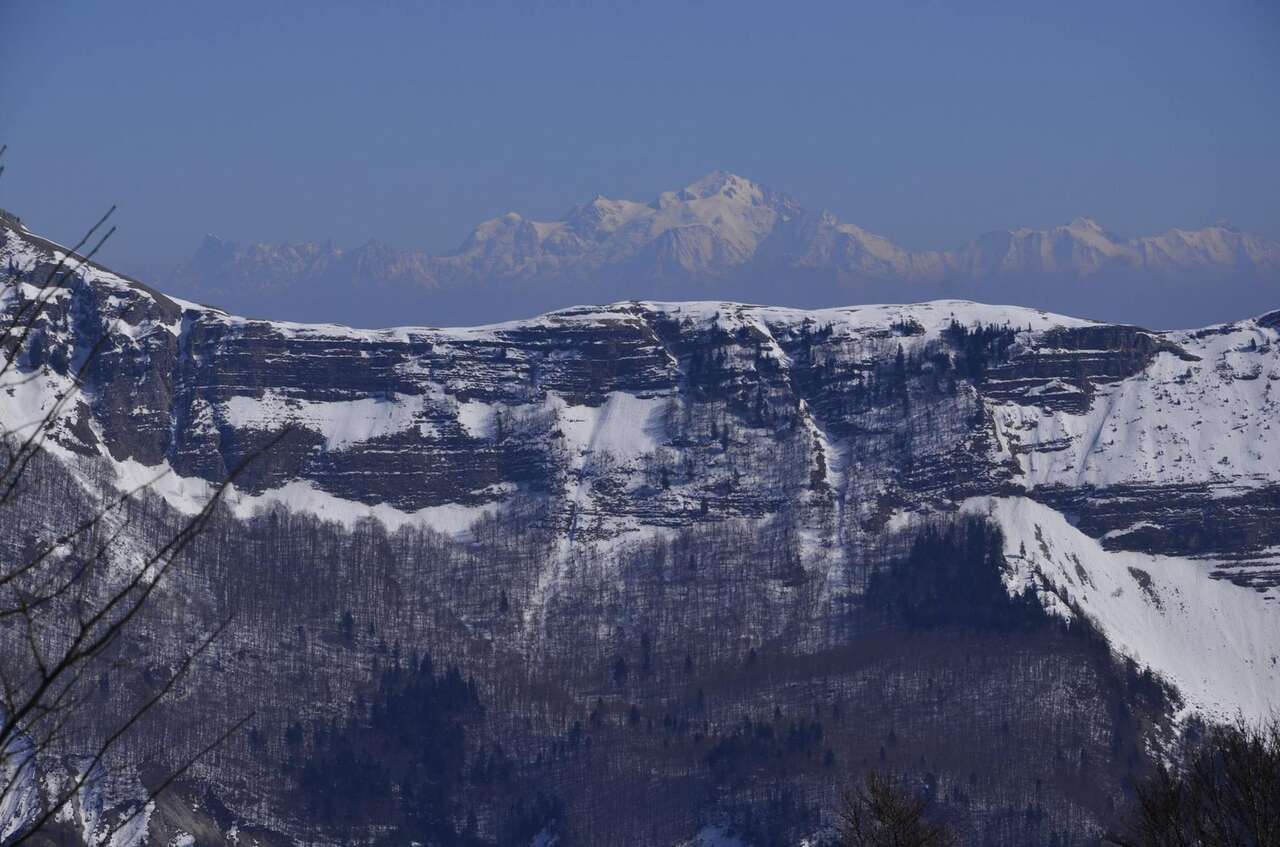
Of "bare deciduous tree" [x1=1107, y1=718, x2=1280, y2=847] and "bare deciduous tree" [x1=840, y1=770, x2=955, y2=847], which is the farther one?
"bare deciduous tree" [x1=840, y1=770, x2=955, y2=847]

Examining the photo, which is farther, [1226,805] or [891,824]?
[891,824]

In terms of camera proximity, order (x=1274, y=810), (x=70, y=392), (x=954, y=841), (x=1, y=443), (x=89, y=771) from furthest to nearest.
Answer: (x=954, y=841) → (x=1274, y=810) → (x=1, y=443) → (x=70, y=392) → (x=89, y=771)

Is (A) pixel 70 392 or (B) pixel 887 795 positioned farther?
(B) pixel 887 795

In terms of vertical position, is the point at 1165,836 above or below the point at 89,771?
below

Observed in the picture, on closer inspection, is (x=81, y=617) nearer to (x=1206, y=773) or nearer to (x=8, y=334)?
(x=8, y=334)

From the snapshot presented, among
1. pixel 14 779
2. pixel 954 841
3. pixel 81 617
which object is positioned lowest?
pixel 954 841

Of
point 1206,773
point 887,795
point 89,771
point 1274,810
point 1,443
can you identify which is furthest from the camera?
point 887,795

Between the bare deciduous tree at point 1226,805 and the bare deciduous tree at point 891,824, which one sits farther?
the bare deciduous tree at point 891,824

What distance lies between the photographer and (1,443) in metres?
17.2

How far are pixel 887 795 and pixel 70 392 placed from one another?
4186cm

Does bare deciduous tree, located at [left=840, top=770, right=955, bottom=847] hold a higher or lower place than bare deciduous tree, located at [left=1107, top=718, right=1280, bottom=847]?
lower

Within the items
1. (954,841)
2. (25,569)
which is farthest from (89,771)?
(954,841)

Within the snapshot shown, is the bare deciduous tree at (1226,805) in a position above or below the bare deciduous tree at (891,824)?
above

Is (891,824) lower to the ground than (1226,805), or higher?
lower
